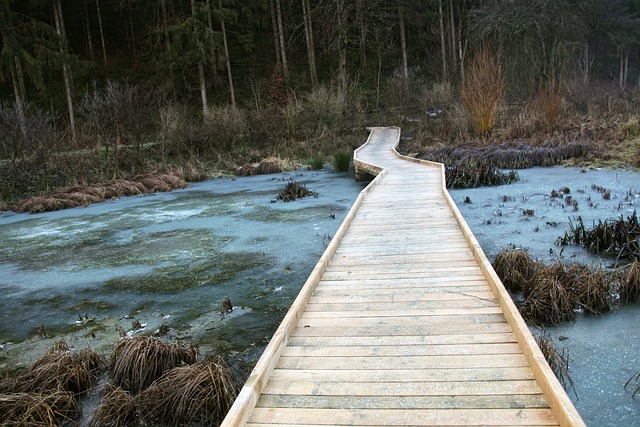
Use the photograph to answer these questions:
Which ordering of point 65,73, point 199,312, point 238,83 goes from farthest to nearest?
point 238,83 < point 65,73 < point 199,312

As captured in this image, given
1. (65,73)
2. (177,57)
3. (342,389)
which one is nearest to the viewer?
(342,389)

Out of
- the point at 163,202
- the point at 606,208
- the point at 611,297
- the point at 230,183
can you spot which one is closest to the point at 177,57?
the point at 230,183

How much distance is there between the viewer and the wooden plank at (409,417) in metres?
2.37

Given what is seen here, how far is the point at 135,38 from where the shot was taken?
31672 millimetres

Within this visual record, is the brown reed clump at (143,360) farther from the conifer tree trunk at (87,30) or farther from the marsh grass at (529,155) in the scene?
the conifer tree trunk at (87,30)

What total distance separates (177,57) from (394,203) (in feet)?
59.0

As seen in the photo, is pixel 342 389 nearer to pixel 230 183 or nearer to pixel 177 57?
pixel 230 183

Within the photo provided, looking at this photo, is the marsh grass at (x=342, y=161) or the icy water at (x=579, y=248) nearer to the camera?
the icy water at (x=579, y=248)

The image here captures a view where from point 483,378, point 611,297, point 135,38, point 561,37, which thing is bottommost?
point 611,297

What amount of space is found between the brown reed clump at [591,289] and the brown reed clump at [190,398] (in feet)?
9.94

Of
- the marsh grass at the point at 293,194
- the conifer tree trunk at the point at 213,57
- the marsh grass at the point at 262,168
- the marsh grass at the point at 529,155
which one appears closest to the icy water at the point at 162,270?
the marsh grass at the point at 293,194

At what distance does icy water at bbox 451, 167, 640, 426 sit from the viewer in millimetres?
3203

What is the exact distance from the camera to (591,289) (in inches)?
177

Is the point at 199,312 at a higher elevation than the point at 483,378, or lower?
lower
